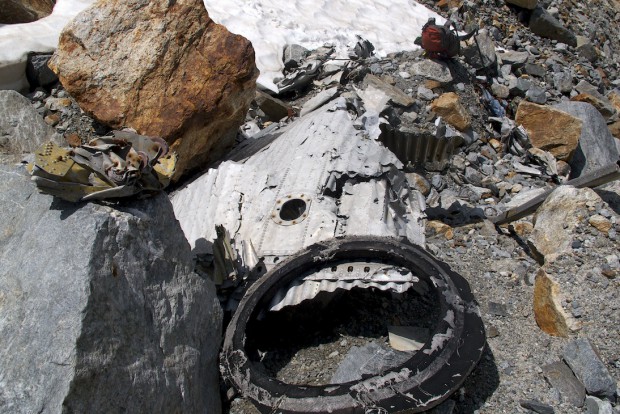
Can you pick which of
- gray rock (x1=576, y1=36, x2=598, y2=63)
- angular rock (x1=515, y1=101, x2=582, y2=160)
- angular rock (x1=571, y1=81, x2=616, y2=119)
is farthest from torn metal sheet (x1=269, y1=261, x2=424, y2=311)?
gray rock (x1=576, y1=36, x2=598, y2=63)

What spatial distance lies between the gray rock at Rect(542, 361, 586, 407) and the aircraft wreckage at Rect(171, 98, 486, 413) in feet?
1.89

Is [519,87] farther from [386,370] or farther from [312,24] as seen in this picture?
[386,370]

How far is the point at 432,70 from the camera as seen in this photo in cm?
613

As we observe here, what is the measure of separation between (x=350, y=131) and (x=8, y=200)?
2.39 m

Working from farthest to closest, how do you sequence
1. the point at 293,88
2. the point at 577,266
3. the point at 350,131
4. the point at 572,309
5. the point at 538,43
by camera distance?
the point at 538,43 < the point at 293,88 < the point at 350,131 < the point at 577,266 < the point at 572,309

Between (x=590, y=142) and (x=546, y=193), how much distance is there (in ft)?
6.33

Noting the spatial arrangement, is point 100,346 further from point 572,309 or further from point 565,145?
point 565,145

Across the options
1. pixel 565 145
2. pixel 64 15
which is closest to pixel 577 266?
pixel 565 145

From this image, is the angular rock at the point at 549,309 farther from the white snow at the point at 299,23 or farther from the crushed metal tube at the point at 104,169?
the white snow at the point at 299,23

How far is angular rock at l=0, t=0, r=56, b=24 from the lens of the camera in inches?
224

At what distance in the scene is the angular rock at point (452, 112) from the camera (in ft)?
18.0

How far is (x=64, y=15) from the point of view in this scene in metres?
5.71

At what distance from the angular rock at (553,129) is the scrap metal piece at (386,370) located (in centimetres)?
322

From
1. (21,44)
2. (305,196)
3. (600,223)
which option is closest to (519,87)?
(600,223)
